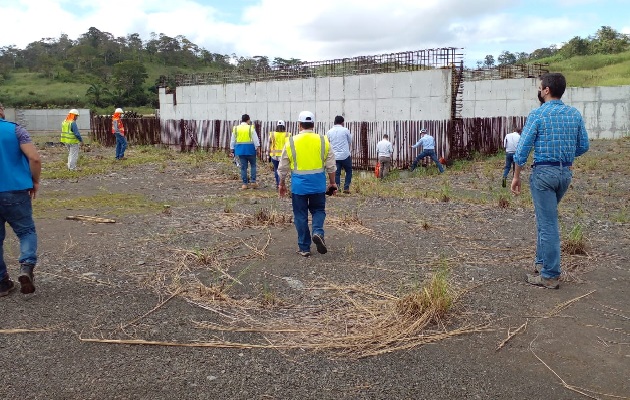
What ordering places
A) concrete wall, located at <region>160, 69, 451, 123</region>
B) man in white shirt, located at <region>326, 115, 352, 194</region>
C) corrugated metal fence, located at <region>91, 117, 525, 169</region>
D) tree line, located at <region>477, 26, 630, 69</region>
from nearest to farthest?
man in white shirt, located at <region>326, 115, 352, 194</region> < corrugated metal fence, located at <region>91, 117, 525, 169</region> < concrete wall, located at <region>160, 69, 451, 123</region> < tree line, located at <region>477, 26, 630, 69</region>

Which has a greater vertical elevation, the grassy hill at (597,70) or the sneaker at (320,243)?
the grassy hill at (597,70)

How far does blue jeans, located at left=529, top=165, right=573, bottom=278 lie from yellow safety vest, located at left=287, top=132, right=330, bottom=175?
2.21 metres

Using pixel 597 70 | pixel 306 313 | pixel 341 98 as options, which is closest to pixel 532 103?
pixel 341 98

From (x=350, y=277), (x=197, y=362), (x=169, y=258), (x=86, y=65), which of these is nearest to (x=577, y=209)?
(x=350, y=277)

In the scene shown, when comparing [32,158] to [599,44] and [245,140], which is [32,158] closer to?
[245,140]

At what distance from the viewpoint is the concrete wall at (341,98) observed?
17172mm

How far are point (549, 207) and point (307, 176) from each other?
7.94ft

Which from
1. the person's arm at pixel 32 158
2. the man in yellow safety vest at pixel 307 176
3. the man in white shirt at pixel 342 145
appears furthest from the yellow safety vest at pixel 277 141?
the person's arm at pixel 32 158

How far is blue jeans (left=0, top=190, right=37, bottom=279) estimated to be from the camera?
454 cm

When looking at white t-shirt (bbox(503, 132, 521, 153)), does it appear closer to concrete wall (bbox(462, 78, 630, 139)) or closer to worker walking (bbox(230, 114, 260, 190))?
worker walking (bbox(230, 114, 260, 190))

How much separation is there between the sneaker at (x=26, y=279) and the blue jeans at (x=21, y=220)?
0.05 metres

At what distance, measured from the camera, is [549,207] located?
4.73 m

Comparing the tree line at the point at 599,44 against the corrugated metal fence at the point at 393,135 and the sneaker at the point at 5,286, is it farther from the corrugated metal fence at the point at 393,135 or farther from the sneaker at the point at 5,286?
the sneaker at the point at 5,286

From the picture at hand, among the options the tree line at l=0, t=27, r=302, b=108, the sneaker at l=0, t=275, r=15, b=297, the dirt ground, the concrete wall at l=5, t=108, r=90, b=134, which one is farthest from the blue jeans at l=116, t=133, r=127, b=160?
the tree line at l=0, t=27, r=302, b=108
